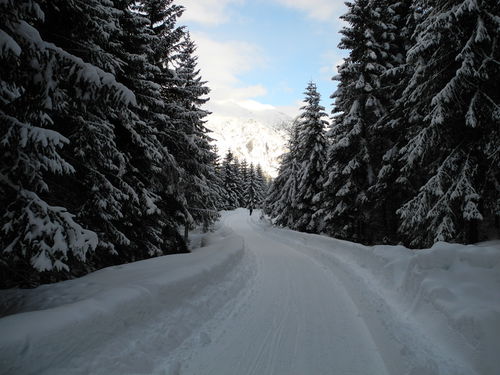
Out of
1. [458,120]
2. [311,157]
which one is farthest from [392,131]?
[311,157]

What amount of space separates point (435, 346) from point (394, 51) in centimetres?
1614

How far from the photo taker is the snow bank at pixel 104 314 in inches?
114

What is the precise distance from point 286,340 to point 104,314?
2.92 m

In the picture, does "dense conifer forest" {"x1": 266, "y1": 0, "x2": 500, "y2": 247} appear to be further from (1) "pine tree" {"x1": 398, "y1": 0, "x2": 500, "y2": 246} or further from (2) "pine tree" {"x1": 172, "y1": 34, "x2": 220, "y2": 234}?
(2) "pine tree" {"x1": 172, "y1": 34, "x2": 220, "y2": 234}

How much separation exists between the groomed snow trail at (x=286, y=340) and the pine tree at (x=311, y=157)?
14.3 metres

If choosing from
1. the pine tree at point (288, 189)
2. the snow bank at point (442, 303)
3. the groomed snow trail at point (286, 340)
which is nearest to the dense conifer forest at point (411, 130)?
the pine tree at point (288, 189)

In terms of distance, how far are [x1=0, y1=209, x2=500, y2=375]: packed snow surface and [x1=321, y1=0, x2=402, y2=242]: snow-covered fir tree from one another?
25.9 feet

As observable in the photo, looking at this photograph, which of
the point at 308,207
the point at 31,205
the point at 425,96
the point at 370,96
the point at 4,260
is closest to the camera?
the point at 31,205

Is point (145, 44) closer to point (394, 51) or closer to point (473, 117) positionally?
point (473, 117)

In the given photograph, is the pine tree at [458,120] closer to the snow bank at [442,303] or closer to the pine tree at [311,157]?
the snow bank at [442,303]

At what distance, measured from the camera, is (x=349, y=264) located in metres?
9.74

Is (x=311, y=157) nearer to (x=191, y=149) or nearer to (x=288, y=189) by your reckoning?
(x=288, y=189)

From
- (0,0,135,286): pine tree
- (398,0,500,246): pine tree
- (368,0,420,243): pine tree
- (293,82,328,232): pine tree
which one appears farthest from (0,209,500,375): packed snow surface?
(293,82,328,232): pine tree

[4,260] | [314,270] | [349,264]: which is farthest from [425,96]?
[4,260]
